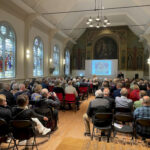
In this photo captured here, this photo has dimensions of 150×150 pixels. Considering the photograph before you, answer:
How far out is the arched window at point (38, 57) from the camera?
10461 mm

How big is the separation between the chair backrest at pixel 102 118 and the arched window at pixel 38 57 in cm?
817

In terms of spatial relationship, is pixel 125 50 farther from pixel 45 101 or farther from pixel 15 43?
pixel 45 101

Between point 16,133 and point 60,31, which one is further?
point 60,31

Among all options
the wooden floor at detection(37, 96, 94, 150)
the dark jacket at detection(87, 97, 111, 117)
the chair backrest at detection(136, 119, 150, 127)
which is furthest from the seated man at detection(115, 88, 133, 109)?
the wooden floor at detection(37, 96, 94, 150)

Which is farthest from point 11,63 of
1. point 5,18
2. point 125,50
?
point 125,50

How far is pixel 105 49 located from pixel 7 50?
37.7ft

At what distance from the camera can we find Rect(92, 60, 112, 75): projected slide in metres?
14.7

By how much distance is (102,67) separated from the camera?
1492 cm

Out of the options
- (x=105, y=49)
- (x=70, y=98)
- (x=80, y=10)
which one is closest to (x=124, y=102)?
(x=70, y=98)

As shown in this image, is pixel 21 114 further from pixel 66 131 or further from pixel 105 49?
pixel 105 49

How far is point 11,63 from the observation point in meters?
8.26

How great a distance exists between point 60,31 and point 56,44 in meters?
1.87

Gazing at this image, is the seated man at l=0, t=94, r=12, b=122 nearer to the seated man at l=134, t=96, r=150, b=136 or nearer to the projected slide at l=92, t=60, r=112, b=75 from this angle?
the seated man at l=134, t=96, r=150, b=136

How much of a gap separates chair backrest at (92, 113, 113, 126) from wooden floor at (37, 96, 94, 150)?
0.76m
